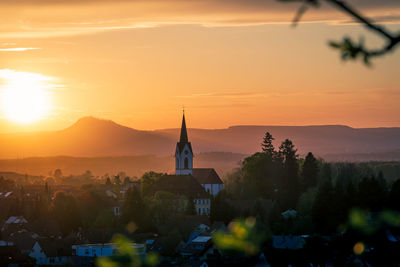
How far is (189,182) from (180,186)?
4.83 ft

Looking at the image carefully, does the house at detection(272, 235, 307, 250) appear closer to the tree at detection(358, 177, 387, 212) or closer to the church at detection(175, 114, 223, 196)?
the tree at detection(358, 177, 387, 212)

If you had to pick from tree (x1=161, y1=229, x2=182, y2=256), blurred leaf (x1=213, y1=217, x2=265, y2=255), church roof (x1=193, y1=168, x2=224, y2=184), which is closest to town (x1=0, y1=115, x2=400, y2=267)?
tree (x1=161, y1=229, x2=182, y2=256)

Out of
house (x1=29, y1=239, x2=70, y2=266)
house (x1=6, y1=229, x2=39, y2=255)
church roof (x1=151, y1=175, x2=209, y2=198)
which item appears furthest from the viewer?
church roof (x1=151, y1=175, x2=209, y2=198)

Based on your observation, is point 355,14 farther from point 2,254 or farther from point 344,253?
point 2,254

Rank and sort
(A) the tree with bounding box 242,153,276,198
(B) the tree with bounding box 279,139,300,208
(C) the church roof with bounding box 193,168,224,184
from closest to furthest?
(B) the tree with bounding box 279,139,300,208 < (A) the tree with bounding box 242,153,276,198 < (C) the church roof with bounding box 193,168,224,184

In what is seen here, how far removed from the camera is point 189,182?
374 feet

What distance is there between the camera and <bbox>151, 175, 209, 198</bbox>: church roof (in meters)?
111

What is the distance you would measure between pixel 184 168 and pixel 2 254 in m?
57.9

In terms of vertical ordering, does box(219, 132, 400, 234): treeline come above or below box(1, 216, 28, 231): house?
above

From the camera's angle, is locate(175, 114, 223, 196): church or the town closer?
the town

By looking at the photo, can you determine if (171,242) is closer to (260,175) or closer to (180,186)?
(260,175)

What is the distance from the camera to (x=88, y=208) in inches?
3691

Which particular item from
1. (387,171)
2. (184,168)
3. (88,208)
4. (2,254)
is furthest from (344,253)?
(387,171)

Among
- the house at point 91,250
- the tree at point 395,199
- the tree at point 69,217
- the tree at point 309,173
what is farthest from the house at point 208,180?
the tree at point 395,199
